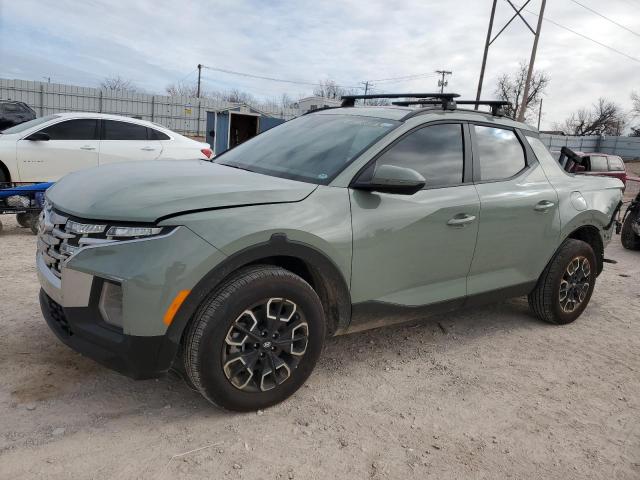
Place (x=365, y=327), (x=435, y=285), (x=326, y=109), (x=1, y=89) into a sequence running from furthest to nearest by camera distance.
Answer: (x=1, y=89) < (x=326, y=109) < (x=435, y=285) < (x=365, y=327)

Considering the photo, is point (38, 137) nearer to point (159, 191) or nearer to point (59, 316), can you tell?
point (59, 316)

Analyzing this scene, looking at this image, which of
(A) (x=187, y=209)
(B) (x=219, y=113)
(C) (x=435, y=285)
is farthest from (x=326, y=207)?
(B) (x=219, y=113)

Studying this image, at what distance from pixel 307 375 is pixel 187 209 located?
1.18 m

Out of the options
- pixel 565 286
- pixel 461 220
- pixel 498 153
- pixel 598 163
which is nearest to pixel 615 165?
pixel 598 163

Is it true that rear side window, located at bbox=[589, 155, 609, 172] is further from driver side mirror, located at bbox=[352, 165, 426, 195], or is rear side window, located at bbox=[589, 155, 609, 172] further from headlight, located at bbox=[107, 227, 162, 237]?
headlight, located at bbox=[107, 227, 162, 237]

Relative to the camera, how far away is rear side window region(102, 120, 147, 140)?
887 centimetres

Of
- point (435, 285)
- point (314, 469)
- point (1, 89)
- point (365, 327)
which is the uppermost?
point (1, 89)

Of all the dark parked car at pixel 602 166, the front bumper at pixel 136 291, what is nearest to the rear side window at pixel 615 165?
the dark parked car at pixel 602 166

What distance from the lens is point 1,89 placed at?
2909 centimetres

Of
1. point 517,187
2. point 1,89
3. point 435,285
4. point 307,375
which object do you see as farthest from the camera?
point 1,89

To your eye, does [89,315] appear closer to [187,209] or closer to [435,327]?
[187,209]

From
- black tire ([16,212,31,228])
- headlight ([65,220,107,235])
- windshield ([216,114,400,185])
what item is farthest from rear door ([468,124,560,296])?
black tire ([16,212,31,228])

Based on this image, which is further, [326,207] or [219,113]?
[219,113]

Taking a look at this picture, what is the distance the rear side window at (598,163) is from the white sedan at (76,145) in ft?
37.3
